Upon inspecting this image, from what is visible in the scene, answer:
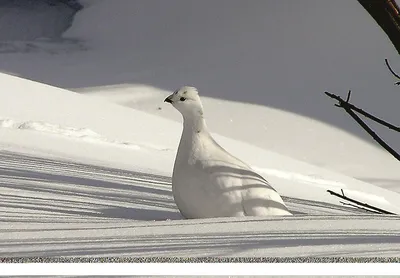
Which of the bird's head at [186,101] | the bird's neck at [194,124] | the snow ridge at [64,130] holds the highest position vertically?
the bird's head at [186,101]

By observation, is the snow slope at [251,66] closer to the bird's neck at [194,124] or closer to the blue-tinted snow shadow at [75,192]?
the blue-tinted snow shadow at [75,192]

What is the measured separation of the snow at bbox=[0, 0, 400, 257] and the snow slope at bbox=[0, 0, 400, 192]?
0.02 m

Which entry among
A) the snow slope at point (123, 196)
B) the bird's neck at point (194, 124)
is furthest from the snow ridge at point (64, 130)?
A: the bird's neck at point (194, 124)

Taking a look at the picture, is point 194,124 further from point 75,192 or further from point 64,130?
point 64,130

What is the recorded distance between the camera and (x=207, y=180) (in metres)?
2.48

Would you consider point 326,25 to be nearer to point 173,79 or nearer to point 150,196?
point 173,79

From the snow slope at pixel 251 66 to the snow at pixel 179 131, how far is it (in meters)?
0.02

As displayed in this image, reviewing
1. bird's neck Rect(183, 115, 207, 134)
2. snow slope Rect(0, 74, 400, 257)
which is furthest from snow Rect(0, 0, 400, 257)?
bird's neck Rect(183, 115, 207, 134)

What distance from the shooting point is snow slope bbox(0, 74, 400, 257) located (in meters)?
1.91

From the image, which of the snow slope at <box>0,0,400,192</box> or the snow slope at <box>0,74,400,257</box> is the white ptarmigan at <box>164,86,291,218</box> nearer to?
the snow slope at <box>0,74,400,257</box>

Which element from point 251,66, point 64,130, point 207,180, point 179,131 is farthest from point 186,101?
point 251,66

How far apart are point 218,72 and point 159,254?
7886 mm

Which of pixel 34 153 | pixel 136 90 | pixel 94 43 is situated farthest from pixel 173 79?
pixel 34 153

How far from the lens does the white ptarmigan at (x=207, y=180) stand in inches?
97.7
